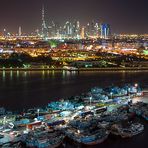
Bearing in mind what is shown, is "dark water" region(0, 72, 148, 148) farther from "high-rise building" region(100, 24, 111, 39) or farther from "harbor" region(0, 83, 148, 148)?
"high-rise building" region(100, 24, 111, 39)

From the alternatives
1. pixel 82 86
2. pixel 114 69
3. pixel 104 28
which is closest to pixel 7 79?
pixel 82 86

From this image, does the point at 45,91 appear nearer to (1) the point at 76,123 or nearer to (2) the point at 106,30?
(1) the point at 76,123

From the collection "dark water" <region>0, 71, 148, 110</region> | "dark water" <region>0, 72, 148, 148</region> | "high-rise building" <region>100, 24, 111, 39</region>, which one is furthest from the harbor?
"high-rise building" <region>100, 24, 111, 39</region>

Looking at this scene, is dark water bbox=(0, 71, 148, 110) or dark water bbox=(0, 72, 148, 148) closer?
dark water bbox=(0, 72, 148, 148)

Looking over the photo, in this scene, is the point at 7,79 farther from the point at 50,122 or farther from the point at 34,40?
the point at 34,40

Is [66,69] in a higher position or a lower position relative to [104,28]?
lower

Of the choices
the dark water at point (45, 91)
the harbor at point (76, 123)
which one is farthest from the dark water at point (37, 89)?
the harbor at point (76, 123)

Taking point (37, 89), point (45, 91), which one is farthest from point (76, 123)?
point (37, 89)

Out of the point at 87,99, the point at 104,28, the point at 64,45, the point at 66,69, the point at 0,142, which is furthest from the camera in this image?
the point at 104,28
